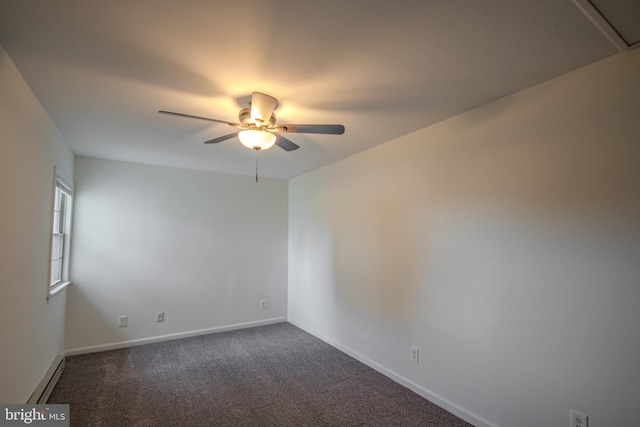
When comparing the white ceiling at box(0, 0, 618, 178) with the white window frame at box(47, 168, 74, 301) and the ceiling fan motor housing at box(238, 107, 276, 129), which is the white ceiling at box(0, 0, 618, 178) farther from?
the white window frame at box(47, 168, 74, 301)

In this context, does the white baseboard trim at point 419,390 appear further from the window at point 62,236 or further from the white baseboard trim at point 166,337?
the window at point 62,236

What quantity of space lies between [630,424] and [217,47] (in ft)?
9.63

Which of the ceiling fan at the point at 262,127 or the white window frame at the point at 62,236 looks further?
the white window frame at the point at 62,236

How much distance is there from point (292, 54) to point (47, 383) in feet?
11.2

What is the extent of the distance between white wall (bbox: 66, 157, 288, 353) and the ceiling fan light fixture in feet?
8.97

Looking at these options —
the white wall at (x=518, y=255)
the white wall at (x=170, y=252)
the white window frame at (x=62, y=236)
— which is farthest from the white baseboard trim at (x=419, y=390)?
the white window frame at (x=62, y=236)

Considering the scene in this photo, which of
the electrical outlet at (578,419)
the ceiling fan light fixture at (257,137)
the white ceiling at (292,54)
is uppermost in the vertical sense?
the white ceiling at (292,54)

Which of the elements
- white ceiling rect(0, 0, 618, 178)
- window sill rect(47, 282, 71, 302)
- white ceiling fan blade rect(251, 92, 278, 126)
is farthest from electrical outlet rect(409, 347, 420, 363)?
window sill rect(47, 282, 71, 302)

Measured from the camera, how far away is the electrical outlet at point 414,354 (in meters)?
2.81

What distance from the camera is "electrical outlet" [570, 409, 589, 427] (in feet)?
5.71

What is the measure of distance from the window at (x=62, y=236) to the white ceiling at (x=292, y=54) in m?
1.28

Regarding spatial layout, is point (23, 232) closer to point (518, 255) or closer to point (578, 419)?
point (518, 255)

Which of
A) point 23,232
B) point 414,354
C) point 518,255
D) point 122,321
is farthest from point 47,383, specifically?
point 518,255

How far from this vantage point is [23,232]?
6.94ft
